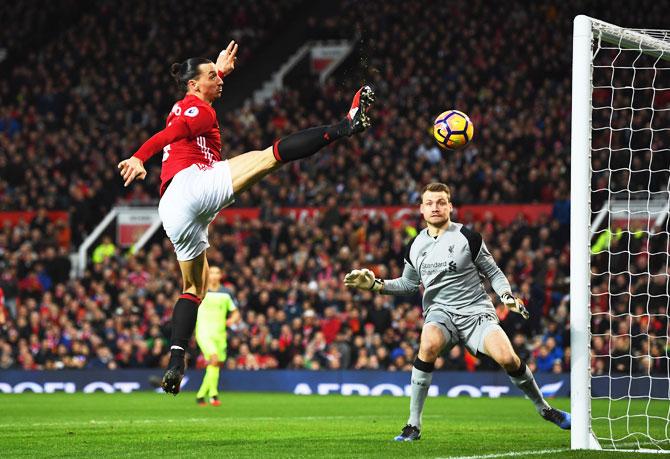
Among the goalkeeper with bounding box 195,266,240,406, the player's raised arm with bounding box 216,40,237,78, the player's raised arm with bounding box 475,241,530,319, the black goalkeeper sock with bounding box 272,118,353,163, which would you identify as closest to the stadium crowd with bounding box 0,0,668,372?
the goalkeeper with bounding box 195,266,240,406

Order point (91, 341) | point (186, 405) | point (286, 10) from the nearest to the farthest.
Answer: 1. point (186, 405)
2. point (91, 341)
3. point (286, 10)

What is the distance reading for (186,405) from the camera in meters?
16.1

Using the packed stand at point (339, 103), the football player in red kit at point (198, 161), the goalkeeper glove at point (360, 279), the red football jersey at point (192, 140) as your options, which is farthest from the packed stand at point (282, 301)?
the red football jersey at point (192, 140)

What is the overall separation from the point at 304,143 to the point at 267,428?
4034 millimetres

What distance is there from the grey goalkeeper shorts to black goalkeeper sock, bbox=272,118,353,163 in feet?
7.21

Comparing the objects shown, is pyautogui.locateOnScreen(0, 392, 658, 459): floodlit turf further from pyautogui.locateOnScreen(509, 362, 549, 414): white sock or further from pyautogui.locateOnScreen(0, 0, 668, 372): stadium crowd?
pyautogui.locateOnScreen(0, 0, 668, 372): stadium crowd

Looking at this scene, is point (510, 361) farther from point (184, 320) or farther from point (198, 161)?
point (198, 161)

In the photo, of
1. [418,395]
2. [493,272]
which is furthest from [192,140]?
[418,395]

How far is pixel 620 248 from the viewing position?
1875cm

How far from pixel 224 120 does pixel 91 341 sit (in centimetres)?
859

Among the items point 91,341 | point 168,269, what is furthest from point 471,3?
point 91,341

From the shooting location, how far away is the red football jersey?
805cm

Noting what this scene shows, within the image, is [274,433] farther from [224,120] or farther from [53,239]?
[224,120]

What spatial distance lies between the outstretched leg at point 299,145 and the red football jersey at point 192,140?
32 centimetres
